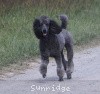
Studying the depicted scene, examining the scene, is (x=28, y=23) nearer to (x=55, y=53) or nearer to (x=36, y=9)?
(x=36, y=9)

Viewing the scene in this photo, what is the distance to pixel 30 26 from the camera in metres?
15.9

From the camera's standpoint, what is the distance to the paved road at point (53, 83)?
9148 millimetres

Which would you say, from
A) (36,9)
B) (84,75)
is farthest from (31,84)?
(36,9)

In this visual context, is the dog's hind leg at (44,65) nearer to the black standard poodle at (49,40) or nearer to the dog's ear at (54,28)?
the black standard poodle at (49,40)

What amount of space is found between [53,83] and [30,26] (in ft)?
20.6

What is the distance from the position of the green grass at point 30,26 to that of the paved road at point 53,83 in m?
1.03

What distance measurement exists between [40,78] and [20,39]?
3850mm

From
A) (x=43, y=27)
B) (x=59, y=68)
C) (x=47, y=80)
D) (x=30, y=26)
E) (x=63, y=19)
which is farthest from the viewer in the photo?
(x=30, y=26)

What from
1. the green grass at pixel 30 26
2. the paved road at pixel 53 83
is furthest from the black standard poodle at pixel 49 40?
the green grass at pixel 30 26

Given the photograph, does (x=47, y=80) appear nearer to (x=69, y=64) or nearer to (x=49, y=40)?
(x=69, y=64)

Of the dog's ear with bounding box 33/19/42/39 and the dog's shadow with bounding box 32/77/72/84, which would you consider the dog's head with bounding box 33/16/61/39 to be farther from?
the dog's shadow with bounding box 32/77/72/84

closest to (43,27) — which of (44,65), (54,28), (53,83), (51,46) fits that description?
(54,28)

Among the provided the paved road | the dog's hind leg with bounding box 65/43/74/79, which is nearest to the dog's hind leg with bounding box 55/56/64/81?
the paved road

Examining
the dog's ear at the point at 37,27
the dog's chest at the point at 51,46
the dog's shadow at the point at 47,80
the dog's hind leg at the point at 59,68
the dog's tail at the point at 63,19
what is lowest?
the dog's shadow at the point at 47,80
